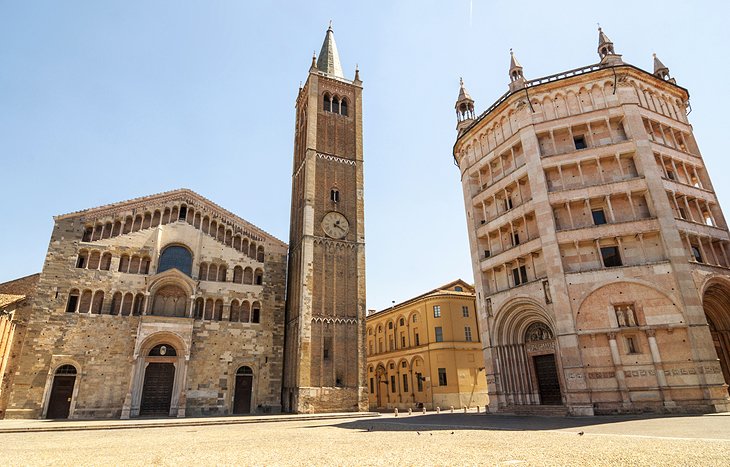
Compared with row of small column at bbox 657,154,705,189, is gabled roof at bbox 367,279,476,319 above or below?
below

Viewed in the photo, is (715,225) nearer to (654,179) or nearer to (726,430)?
(654,179)

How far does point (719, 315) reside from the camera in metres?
23.7

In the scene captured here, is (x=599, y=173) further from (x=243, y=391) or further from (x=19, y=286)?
(x=19, y=286)

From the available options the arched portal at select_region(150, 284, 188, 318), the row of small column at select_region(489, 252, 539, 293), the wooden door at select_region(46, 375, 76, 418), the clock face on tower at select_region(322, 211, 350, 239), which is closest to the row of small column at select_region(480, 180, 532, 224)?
the row of small column at select_region(489, 252, 539, 293)

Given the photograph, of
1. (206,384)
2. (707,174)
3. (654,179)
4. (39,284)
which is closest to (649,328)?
(654,179)


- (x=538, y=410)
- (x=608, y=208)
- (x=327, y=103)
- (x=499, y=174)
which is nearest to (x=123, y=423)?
(x=538, y=410)

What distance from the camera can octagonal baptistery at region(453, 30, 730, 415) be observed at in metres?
20.5

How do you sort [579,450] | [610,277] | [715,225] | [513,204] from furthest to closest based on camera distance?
1. [513,204]
2. [715,225]
3. [610,277]
4. [579,450]

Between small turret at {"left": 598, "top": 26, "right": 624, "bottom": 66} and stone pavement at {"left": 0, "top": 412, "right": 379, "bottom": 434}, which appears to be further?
small turret at {"left": 598, "top": 26, "right": 624, "bottom": 66}

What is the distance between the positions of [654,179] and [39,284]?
39.6m

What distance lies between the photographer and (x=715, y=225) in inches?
985

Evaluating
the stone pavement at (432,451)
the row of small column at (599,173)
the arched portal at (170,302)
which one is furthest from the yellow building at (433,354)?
the stone pavement at (432,451)

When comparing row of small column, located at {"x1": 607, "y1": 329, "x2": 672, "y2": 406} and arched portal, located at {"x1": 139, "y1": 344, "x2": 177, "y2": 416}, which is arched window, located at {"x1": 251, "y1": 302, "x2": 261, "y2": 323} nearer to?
arched portal, located at {"x1": 139, "y1": 344, "x2": 177, "y2": 416}

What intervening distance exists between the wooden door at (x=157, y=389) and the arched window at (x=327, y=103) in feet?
88.8
